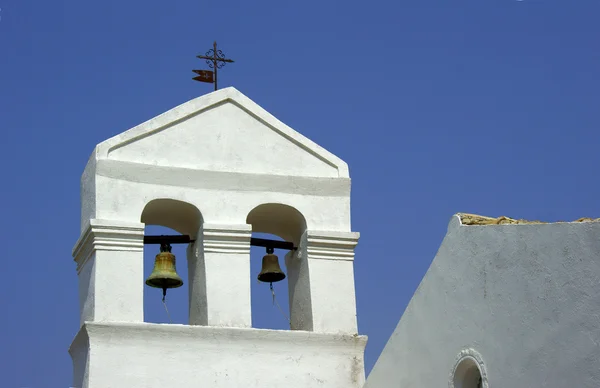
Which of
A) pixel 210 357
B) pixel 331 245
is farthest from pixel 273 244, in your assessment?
pixel 210 357

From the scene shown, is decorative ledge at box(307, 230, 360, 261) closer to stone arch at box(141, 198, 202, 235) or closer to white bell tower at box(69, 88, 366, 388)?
white bell tower at box(69, 88, 366, 388)

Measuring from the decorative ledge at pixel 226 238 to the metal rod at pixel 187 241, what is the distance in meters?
0.43

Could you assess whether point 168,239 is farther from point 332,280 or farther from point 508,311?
point 508,311

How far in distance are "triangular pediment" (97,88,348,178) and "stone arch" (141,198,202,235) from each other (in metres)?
0.38

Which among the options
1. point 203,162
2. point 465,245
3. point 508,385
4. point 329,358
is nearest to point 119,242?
point 203,162

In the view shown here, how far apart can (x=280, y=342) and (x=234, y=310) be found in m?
0.53

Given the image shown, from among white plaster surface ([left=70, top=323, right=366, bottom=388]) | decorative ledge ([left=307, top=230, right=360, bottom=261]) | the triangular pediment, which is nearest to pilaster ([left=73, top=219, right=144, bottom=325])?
white plaster surface ([left=70, top=323, right=366, bottom=388])

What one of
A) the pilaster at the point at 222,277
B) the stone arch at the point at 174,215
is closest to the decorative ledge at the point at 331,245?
the pilaster at the point at 222,277

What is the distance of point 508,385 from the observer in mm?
9039

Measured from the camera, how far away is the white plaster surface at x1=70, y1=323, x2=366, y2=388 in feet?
37.5

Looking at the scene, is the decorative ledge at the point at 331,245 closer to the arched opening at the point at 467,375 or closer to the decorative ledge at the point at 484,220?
the decorative ledge at the point at 484,220

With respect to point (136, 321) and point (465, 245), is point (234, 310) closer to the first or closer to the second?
point (136, 321)

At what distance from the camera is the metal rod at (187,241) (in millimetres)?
12516

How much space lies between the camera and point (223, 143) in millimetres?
12703
